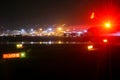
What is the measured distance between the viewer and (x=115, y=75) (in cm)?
2227

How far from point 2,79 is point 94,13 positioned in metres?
39.5

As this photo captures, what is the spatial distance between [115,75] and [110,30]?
33827 millimetres

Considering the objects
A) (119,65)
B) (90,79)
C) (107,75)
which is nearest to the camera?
(90,79)

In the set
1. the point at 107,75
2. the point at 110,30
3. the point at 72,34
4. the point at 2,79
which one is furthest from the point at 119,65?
the point at 72,34

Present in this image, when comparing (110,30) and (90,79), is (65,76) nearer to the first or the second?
(90,79)

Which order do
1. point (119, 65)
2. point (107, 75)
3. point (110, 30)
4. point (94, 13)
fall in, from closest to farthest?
point (107, 75) → point (119, 65) → point (110, 30) → point (94, 13)

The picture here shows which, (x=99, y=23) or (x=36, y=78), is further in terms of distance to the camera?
(x=99, y=23)

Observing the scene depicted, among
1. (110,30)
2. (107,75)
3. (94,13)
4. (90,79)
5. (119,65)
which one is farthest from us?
(94,13)

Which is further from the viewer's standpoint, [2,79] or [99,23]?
[99,23]

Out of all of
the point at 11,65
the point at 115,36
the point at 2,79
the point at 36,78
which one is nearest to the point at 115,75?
the point at 36,78

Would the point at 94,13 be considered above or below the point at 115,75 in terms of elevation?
above

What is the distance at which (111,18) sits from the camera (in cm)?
5578

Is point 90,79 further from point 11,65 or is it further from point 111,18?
point 111,18

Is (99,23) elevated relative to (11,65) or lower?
elevated
